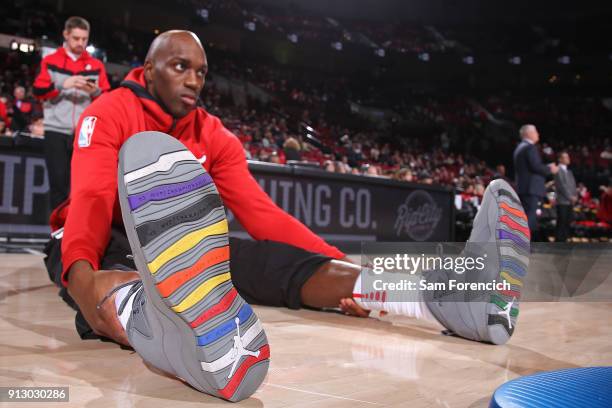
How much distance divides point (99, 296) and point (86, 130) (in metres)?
0.54

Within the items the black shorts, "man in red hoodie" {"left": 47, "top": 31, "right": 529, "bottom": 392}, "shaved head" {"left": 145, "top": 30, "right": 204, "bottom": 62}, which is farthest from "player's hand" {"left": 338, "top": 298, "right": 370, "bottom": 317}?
"shaved head" {"left": 145, "top": 30, "right": 204, "bottom": 62}

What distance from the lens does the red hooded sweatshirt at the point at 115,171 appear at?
1.45m

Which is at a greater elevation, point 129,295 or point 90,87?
point 90,87

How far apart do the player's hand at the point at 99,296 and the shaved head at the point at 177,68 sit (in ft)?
1.91

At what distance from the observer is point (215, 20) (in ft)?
59.3

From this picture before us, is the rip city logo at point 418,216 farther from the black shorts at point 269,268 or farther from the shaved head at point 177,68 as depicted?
the shaved head at point 177,68

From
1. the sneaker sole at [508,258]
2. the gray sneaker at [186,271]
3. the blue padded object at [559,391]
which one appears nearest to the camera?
the blue padded object at [559,391]

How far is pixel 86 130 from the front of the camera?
5.38 ft

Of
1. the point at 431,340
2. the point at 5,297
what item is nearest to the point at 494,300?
the point at 431,340

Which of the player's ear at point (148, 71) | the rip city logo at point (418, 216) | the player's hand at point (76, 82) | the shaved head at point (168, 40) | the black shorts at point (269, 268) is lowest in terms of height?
the rip city logo at point (418, 216)

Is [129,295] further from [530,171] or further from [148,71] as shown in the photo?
[530,171]

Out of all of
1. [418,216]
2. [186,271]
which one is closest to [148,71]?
[186,271]

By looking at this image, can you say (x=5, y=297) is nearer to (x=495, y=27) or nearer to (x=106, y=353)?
(x=106, y=353)

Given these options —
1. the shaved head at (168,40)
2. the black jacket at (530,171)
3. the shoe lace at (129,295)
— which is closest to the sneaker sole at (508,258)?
the shoe lace at (129,295)
